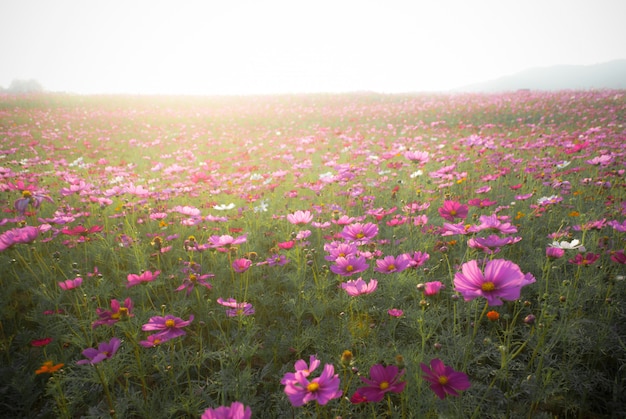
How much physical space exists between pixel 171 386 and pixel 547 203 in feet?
9.10

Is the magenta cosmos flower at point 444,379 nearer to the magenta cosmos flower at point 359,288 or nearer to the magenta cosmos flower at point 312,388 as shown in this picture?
the magenta cosmos flower at point 312,388

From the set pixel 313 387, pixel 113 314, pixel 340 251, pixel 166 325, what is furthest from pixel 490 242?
pixel 113 314

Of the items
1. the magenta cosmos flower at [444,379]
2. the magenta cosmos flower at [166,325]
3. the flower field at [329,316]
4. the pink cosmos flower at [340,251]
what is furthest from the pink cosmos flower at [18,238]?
the magenta cosmos flower at [444,379]

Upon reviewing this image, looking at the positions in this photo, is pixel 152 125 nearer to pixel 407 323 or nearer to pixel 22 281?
pixel 22 281

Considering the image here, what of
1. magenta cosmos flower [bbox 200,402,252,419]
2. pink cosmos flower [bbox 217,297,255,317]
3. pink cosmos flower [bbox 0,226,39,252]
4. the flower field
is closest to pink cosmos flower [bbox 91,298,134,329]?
the flower field

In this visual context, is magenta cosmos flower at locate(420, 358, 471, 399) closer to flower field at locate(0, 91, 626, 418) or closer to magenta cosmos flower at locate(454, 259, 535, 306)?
flower field at locate(0, 91, 626, 418)

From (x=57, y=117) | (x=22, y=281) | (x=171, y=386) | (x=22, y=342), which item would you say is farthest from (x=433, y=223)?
(x=57, y=117)

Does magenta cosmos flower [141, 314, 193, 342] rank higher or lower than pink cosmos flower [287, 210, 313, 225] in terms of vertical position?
lower

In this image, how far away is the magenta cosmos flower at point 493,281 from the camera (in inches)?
39.5

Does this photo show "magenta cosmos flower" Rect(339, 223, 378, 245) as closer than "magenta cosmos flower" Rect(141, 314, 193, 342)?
No

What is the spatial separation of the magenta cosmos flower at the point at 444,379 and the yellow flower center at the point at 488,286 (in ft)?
0.94

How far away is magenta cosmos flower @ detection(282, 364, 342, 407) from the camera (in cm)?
92

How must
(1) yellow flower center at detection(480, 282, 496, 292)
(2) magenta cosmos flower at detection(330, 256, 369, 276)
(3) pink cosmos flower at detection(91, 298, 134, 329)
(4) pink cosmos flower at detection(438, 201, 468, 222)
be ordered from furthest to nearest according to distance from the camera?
(4) pink cosmos flower at detection(438, 201, 468, 222) < (2) magenta cosmos flower at detection(330, 256, 369, 276) < (3) pink cosmos flower at detection(91, 298, 134, 329) < (1) yellow flower center at detection(480, 282, 496, 292)

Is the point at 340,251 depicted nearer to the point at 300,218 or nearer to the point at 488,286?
the point at 300,218
